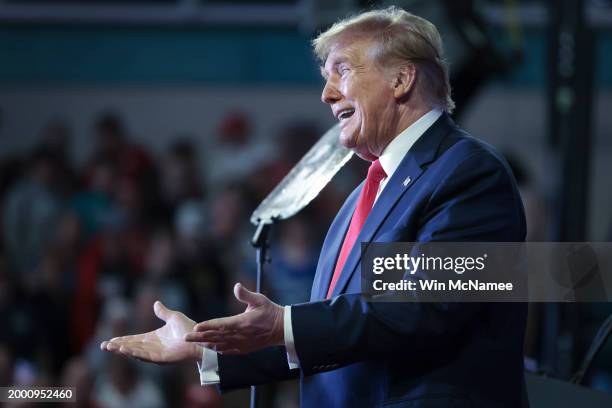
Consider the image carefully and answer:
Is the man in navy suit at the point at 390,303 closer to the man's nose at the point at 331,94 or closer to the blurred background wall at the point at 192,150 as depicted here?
the man's nose at the point at 331,94

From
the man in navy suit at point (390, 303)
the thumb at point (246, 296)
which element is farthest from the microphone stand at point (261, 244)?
the thumb at point (246, 296)

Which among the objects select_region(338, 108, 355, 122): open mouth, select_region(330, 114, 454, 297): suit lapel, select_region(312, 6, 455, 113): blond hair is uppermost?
select_region(312, 6, 455, 113): blond hair

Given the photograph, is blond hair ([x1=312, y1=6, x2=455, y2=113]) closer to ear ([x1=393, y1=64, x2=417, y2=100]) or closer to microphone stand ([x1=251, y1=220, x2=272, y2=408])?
ear ([x1=393, y1=64, x2=417, y2=100])

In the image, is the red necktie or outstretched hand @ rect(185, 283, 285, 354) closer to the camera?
outstretched hand @ rect(185, 283, 285, 354)

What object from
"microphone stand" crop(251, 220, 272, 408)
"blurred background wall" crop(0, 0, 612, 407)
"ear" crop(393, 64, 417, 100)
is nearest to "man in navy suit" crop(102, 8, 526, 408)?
"ear" crop(393, 64, 417, 100)

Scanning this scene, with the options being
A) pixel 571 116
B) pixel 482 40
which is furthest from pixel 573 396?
pixel 482 40

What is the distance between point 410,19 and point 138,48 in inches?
216

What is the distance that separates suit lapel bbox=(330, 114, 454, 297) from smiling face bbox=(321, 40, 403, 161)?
0.25 feet

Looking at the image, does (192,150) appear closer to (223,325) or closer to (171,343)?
(171,343)

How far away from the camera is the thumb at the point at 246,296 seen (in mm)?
1922

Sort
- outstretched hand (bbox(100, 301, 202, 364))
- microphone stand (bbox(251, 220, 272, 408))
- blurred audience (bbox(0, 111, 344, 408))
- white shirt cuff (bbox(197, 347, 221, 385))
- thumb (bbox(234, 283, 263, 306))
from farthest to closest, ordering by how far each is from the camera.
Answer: blurred audience (bbox(0, 111, 344, 408))
microphone stand (bbox(251, 220, 272, 408))
white shirt cuff (bbox(197, 347, 221, 385))
outstretched hand (bbox(100, 301, 202, 364))
thumb (bbox(234, 283, 263, 306))

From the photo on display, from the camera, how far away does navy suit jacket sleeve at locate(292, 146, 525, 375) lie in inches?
80.3

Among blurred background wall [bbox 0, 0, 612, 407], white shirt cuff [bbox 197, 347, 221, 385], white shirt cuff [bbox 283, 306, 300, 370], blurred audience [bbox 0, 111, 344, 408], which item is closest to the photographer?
white shirt cuff [bbox 283, 306, 300, 370]

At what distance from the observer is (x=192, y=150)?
660 cm
